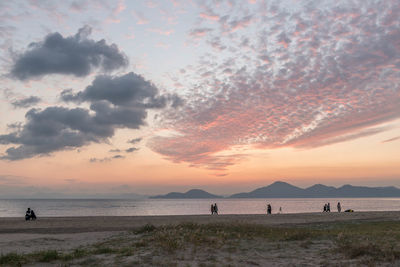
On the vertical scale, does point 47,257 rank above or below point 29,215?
above

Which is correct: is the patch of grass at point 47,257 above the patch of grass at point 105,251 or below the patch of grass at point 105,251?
above

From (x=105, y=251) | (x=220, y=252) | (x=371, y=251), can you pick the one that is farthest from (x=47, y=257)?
(x=371, y=251)

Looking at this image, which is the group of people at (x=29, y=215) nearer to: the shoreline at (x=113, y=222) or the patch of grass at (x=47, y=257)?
the shoreline at (x=113, y=222)

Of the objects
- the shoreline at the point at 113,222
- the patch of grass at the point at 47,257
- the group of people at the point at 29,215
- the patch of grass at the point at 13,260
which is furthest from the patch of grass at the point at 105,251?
the group of people at the point at 29,215

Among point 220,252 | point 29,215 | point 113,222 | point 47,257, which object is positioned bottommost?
point 113,222

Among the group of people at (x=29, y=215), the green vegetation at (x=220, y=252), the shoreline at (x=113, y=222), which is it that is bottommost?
the shoreline at (x=113, y=222)

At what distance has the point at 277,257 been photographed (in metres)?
13.4

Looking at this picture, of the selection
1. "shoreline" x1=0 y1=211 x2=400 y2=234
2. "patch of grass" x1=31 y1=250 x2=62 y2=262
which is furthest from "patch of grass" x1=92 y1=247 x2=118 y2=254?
"shoreline" x1=0 y1=211 x2=400 y2=234

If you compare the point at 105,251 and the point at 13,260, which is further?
the point at 105,251

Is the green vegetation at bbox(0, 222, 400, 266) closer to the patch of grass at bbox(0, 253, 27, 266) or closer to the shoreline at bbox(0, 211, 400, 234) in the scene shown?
the patch of grass at bbox(0, 253, 27, 266)

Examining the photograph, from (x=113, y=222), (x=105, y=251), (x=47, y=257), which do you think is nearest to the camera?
(x=47, y=257)

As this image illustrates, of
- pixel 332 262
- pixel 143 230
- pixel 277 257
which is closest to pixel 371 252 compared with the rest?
pixel 332 262

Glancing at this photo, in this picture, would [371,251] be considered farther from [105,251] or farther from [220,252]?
[105,251]

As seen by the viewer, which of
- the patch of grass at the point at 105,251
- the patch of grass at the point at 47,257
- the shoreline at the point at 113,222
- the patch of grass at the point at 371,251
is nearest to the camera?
the patch of grass at the point at 371,251
